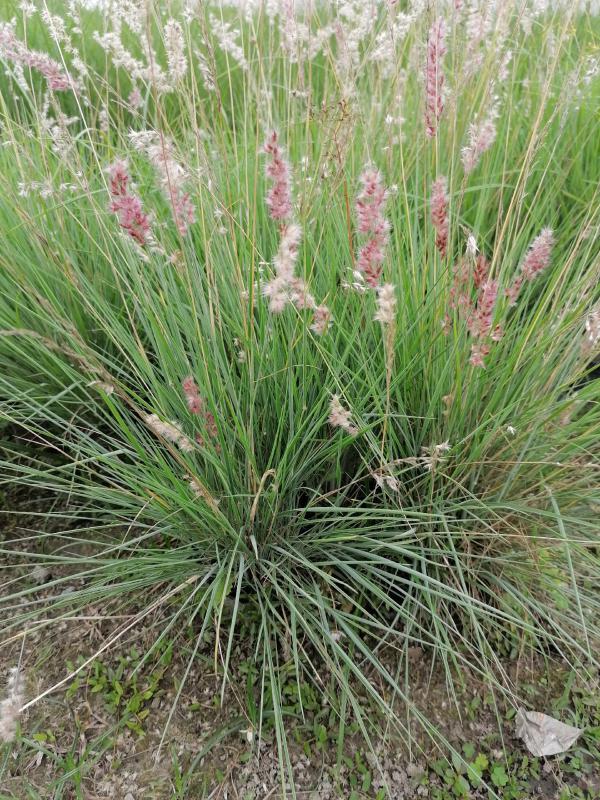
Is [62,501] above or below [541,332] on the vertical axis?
below

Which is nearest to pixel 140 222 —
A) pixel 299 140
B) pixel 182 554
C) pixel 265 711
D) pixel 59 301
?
pixel 182 554

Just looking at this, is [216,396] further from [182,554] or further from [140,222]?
[140,222]

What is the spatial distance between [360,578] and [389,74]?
2.10 metres

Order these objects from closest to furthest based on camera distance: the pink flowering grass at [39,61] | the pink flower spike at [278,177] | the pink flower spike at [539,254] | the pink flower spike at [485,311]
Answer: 1. the pink flower spike at [278,177]
2. the pink flower spike at [485,311]
3. the pink flower spike at [539,254]
4. the pink flowering grass at [39,61]

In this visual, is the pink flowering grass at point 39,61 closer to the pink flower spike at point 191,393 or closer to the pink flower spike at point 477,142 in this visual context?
the pink flower spike at point 191,393

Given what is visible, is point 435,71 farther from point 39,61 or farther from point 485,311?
point 39,61

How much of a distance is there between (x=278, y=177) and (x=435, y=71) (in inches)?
21.8

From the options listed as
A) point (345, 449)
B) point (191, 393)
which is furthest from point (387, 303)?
point (345, 449)

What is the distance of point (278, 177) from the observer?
3.63ft

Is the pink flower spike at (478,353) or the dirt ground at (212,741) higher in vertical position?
the pink flower spike at (478,353)

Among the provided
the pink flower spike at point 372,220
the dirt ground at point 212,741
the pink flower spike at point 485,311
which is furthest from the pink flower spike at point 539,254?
the dirt ground at point 212,741

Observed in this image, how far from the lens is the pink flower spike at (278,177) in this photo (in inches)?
42.2

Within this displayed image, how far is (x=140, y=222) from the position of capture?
1.20 metres

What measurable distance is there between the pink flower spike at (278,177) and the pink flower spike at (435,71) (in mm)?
507
